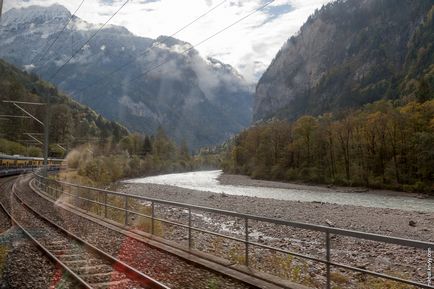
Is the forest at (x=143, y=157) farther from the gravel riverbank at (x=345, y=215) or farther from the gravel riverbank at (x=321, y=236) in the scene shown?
the gravel riverbank at (x=321, y=236)

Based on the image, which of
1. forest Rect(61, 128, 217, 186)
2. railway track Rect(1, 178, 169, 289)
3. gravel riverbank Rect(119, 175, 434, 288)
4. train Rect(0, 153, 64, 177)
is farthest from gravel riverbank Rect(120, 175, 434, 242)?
forest Rect(61, 128, 217, 186)

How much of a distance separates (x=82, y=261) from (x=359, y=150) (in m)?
72.9

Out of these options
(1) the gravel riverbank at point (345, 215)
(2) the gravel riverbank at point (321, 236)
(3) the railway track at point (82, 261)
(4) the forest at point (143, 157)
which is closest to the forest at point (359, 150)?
(1) the gravel riverbank at point (345, 215)

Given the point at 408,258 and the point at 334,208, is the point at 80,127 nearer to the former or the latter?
the point at 334,208

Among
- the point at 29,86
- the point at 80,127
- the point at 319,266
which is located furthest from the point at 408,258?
the point at 29,86

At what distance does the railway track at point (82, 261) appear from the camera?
891 cm

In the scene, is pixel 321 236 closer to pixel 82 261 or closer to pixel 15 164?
pixel 82 261

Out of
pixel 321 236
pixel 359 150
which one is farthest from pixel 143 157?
pixel 321 236

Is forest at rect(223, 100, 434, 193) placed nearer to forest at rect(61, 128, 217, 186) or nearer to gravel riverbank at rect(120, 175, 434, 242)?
gravel riverbank at rect(120, 175, 434, 242)

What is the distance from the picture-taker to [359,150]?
77.2m

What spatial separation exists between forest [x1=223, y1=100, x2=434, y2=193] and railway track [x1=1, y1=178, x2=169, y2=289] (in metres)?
58.7

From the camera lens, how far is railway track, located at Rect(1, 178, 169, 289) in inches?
351

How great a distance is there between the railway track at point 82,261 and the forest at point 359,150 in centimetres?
5868

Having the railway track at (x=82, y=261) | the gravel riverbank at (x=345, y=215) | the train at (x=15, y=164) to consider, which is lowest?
the gravel riverbank at (x=345, y=215)
